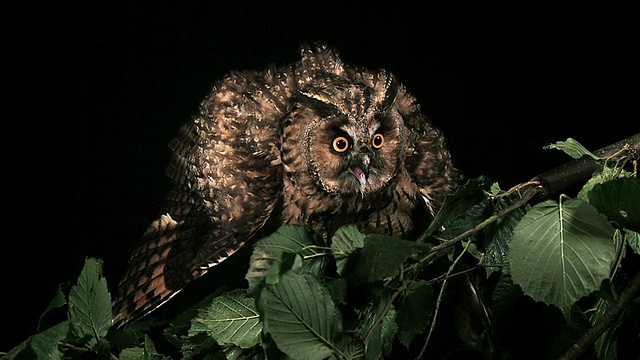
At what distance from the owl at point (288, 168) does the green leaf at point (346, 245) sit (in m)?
0.45

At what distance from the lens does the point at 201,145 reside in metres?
1.06

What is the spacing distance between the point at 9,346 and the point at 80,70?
17.7 inches

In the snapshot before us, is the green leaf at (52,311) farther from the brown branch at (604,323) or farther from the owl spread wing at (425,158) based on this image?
the owl spread wing at (425,158)

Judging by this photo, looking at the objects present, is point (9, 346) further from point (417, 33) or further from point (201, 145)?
point (417, 33)

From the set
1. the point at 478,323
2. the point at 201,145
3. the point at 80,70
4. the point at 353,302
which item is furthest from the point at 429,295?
the point at 80,70

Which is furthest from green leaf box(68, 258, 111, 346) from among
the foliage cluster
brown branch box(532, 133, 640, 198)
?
brown branch box(532, 133, 640, 198)

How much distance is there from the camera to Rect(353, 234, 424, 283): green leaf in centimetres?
46

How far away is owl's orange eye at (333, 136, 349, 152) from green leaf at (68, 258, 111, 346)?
447 mm

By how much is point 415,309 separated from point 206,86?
630 mm

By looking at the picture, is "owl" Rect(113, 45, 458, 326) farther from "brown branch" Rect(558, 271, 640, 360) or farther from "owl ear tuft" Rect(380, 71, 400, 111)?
"brown branch" Rect(558, 271, 640, 360)

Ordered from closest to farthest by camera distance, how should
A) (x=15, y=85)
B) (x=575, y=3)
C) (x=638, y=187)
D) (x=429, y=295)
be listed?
(x=638, y=187) < (x=429, y=295) < (x=15, y=85) < (x=575, y=3)

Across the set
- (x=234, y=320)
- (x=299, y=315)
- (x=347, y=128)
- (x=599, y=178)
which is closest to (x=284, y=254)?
(x=299, y=315)

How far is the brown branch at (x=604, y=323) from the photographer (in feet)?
1.62

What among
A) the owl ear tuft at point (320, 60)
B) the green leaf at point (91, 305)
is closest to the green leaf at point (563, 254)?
the green leaf at point (91, 305)
